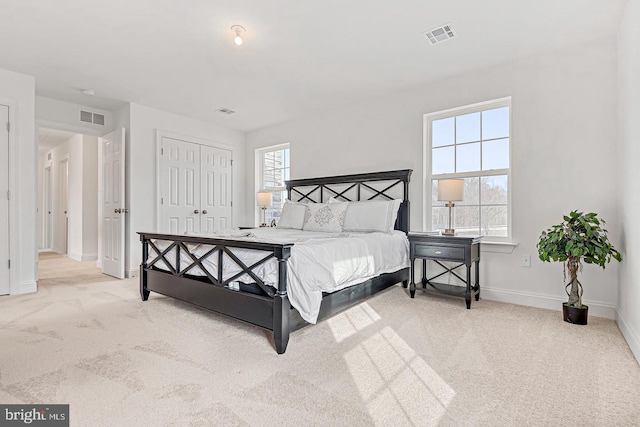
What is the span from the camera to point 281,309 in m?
2.16

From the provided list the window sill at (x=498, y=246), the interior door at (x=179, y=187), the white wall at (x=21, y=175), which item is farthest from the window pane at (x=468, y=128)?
the white wall at (x=21, y=175)

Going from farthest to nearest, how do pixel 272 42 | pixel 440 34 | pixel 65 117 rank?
pixel 65 117 → pixel 272 42 → pixel 440 34

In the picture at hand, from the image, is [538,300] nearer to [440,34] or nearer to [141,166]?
[440,34]

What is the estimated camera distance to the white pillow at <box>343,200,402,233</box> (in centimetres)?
379

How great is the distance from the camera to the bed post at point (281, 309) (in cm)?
215

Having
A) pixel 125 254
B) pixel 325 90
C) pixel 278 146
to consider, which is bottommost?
pixel 125 254

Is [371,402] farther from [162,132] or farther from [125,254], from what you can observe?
[162,132]

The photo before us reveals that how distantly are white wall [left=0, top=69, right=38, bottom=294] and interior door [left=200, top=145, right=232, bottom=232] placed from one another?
7.29 ft

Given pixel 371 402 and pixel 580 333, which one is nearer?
pixel 371 402

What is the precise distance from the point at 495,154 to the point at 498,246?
101 cm

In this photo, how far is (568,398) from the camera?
1.64 meters

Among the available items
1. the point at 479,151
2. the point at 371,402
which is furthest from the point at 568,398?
the point at 479,151

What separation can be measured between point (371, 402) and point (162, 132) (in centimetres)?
486

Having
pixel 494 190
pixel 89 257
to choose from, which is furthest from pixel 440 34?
pixel 89 257
